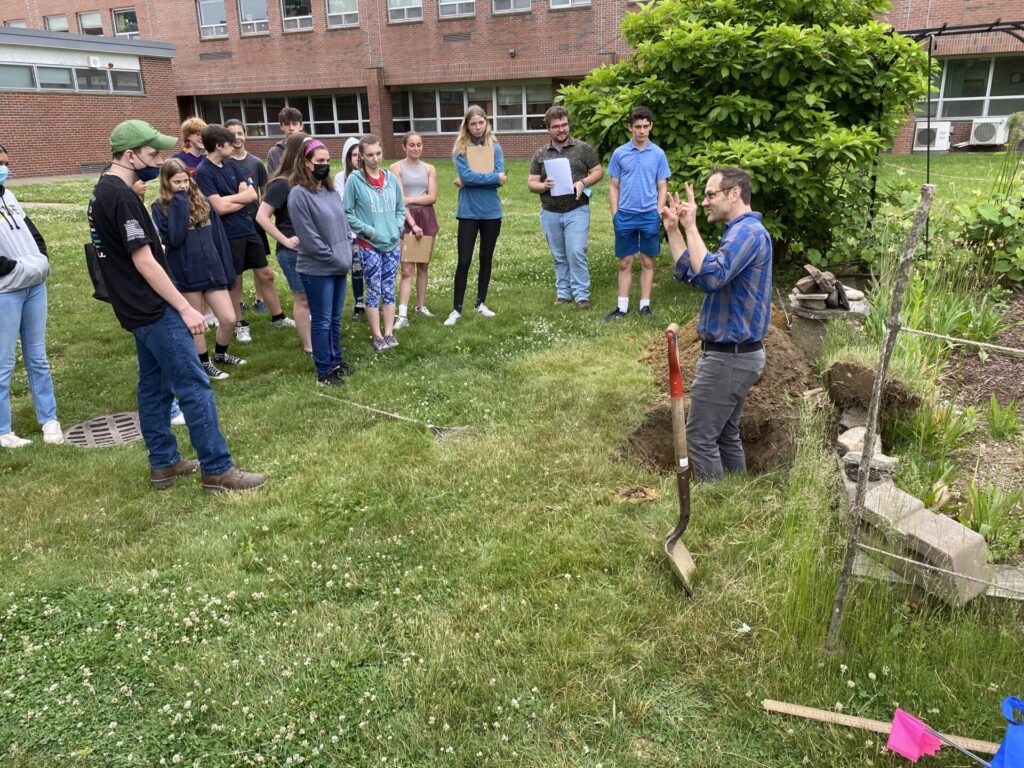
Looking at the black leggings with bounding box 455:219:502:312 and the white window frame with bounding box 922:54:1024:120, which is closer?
the black leggings with bounding box 455:219:502:312

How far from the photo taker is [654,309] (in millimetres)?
7863

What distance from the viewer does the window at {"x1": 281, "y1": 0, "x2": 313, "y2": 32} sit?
3022cm

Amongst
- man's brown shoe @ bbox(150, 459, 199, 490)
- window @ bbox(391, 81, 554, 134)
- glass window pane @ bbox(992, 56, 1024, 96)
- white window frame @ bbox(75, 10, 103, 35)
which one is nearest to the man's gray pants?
man's brown shoe @ bbox(150, 459, 199, 490)

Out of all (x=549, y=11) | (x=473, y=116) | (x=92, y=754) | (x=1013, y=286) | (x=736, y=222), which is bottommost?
(x=92, y=754)

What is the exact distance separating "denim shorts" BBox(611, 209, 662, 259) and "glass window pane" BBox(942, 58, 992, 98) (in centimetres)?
2221

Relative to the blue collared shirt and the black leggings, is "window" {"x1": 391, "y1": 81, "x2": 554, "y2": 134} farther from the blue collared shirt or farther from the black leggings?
the blue collared shirt

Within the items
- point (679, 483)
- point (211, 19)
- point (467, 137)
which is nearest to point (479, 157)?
point (467, 137)

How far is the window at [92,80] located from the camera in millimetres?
25672

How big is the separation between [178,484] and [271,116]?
32.2m

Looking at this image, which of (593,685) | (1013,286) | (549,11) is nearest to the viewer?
(593,685)

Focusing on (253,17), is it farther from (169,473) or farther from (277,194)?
(169,473)

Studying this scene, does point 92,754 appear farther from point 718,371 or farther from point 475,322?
point 475,322

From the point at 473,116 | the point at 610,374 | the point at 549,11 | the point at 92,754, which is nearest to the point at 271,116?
the point at 549,11

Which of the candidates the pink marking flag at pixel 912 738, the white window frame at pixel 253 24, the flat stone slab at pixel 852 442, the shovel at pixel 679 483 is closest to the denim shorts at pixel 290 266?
the shovel at pixel 679 483
